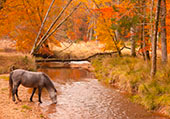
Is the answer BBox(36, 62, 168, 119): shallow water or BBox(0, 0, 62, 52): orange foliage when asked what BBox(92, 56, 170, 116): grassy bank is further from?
BBox(0, 0, 62, 52): orange foliage

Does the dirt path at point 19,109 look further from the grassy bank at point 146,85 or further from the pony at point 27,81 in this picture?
the grassy bank at point 146,85

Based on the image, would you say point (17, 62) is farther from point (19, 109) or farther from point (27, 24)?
point (19, 109)

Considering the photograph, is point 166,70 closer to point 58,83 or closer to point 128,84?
point 128,84

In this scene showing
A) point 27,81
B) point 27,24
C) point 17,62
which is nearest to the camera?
point 27,81

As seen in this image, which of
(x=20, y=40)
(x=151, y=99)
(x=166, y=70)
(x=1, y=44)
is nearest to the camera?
(x=151, y=99)

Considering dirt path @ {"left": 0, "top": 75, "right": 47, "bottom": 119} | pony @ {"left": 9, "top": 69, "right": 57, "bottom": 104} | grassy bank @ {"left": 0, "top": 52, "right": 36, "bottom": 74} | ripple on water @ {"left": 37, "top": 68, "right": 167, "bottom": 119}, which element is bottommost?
ripple on water @ {"left": 37, "top": 68, "right": 167, "bottom": 119}

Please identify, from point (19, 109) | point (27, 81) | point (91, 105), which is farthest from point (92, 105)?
point (19, 109)

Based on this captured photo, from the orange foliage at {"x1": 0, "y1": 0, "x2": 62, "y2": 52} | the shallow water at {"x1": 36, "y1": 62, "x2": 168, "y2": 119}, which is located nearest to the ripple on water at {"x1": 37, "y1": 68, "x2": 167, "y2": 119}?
the shallow water at {"x1": 36, "y1": 62, "x2": 168, "y2": 119}

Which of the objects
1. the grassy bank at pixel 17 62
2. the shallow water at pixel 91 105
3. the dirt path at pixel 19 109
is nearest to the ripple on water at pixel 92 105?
the shallow water at pixel 91 105

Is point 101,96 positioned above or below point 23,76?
below

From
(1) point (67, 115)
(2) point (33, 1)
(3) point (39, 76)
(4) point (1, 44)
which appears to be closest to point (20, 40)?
(2) point (33, 1)

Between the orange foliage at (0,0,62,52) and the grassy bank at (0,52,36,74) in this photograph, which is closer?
the grassy bank at (0,52,36,74)

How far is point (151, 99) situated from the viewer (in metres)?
10.1

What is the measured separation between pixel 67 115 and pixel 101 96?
366 cm
